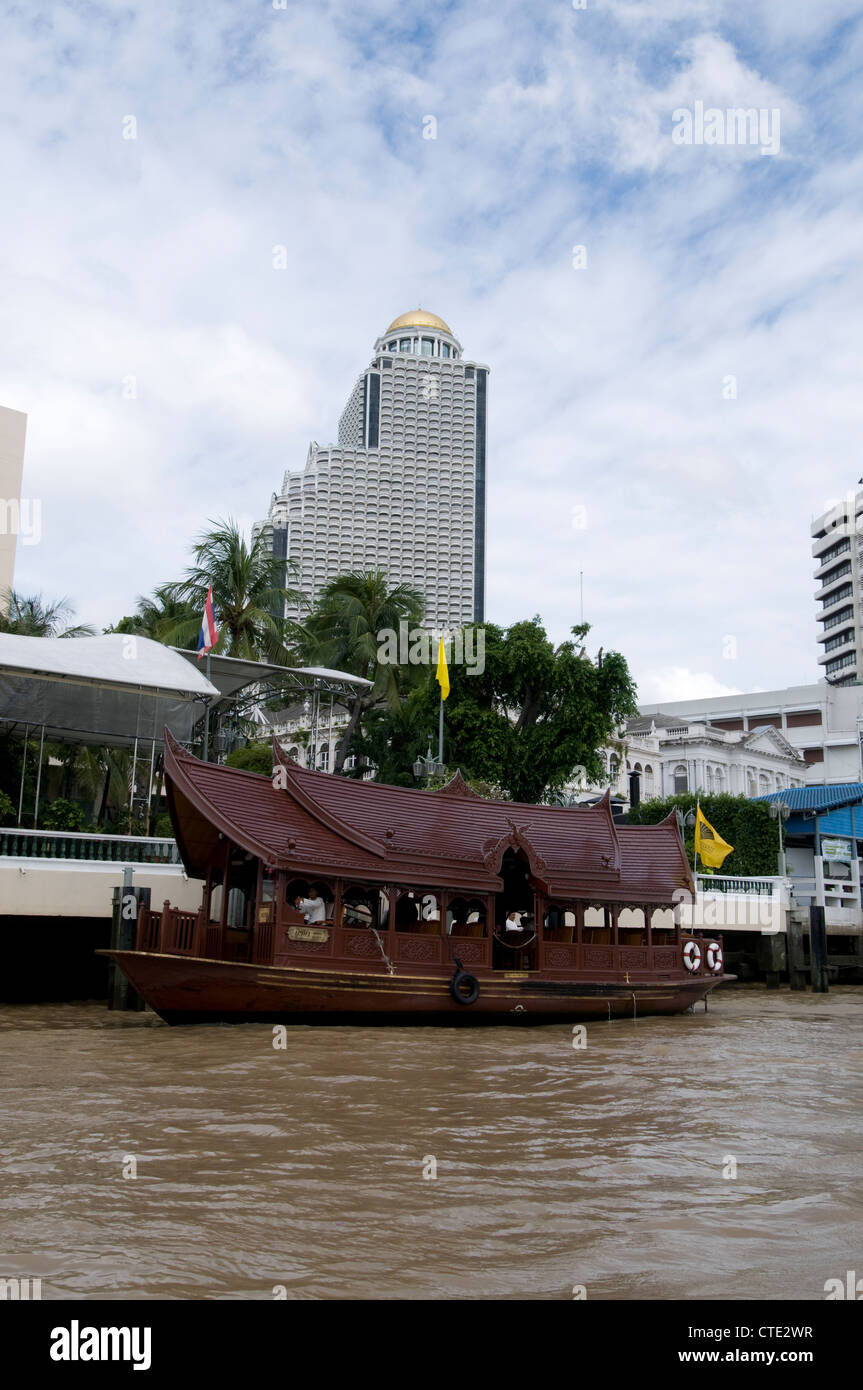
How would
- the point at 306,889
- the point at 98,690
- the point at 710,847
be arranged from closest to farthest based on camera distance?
the point at 306,889, the point at 98,690, the point at 710,847

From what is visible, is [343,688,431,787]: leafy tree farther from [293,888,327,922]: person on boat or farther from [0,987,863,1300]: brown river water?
[0,987,863,1300]: brown river water

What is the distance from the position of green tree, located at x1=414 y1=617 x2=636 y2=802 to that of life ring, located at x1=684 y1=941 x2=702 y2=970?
13406mm

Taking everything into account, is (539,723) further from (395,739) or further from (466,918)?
(466,918)

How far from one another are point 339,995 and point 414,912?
262 cm

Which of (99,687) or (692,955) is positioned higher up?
(99,687)

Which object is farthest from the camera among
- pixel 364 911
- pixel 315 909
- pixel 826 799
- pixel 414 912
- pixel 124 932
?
pixel 826 799

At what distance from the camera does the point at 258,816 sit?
16.6 metres

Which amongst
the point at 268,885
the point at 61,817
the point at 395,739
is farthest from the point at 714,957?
the point at 395,739

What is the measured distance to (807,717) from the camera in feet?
242

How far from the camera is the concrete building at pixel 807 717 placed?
66.5 meters

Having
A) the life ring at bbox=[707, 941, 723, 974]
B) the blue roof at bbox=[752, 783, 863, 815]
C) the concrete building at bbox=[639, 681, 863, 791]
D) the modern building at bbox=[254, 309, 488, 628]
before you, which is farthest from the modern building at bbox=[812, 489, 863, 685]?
the life ring at bbox=[707, 941, 723, 974]
